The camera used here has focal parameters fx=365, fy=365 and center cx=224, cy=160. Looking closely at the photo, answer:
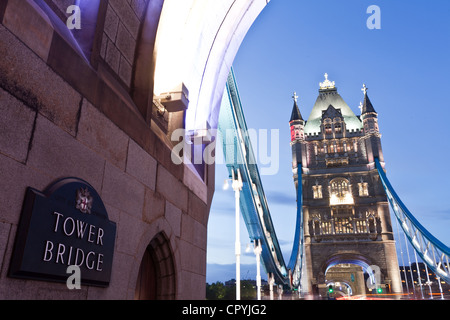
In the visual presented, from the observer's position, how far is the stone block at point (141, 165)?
437cm

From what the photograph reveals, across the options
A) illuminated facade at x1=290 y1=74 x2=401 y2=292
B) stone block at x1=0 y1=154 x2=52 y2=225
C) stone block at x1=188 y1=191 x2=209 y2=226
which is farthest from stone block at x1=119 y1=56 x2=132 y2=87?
illuminated facade at x1=290 y1=74 x2=401 y2=292

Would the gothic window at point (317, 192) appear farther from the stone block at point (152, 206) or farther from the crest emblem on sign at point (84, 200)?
the crest emblem on sign at point (84, 200)

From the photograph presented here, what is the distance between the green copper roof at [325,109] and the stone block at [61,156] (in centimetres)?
5966

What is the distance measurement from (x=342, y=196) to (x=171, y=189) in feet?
167

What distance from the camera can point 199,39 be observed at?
691cm

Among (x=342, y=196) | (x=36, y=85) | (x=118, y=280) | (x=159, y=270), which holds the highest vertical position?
(x=342, y=196)

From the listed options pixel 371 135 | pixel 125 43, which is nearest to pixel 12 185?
pixel 125 43

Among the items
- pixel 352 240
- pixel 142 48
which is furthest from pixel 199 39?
pixel 352 240

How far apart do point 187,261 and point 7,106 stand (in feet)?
12.6

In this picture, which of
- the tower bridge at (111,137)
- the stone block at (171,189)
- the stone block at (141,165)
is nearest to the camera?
the tower bridge at (111,137)

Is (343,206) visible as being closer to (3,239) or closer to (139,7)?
(139,7)

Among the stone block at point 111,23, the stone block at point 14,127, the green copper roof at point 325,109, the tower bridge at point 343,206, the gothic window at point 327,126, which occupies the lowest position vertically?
the stone block at point 14,127

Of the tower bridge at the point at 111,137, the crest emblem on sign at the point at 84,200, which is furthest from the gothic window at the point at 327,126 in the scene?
the crest emblem on sign at the point at 84,200

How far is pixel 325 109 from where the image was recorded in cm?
6388
